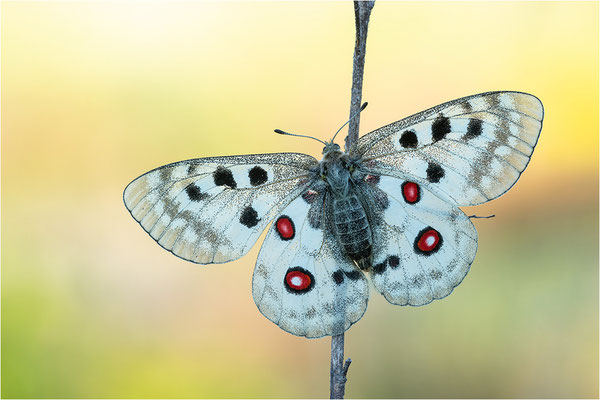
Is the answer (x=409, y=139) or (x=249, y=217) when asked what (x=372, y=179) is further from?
(x=249, y=217)

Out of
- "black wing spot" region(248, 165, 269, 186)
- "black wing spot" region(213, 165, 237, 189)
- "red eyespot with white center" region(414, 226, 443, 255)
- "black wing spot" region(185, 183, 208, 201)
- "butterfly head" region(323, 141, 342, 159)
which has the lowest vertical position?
"red eyespot with white center" region(414, 226, 443, 255)

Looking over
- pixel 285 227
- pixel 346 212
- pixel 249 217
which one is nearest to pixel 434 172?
pixel 346 212

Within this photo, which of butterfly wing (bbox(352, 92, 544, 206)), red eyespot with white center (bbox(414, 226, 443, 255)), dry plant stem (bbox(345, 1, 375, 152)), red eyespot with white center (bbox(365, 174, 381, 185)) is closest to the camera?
dry plant stem (bbox(345, 1, 375, 152))

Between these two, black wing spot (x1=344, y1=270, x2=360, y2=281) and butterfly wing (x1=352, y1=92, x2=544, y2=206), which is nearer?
butterfly wing (x1=352, y1=92, x2=544, y2=206)

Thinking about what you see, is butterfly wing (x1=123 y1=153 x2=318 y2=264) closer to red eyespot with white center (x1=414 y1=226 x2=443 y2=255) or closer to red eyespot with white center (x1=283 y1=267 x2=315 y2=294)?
red eyespot with white center (x1=283 y1=267 x2=315 y2=294)

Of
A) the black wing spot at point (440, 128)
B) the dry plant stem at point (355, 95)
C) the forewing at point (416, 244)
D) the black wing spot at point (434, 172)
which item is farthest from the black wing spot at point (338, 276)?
the black wing spot at point (440, 128)

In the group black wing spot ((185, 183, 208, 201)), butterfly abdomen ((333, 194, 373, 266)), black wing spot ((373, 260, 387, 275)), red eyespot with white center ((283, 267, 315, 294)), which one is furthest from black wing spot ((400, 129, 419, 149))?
black wing spot ((185, 183, 208, 201))

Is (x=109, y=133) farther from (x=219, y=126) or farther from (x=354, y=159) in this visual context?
(x=354, y=159)
